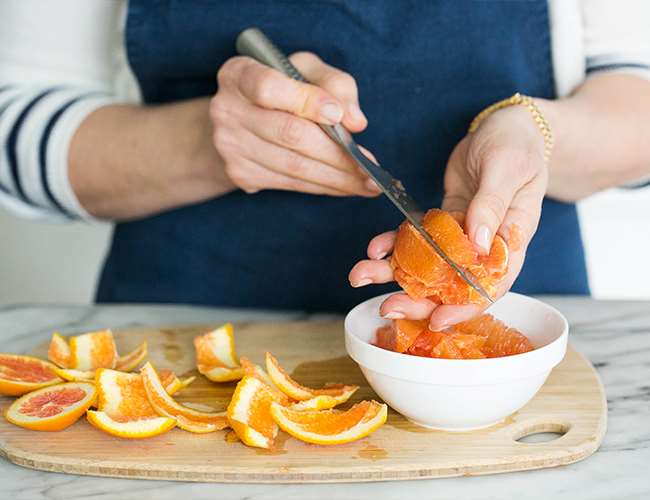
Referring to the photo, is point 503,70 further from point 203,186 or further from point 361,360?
point 361,360

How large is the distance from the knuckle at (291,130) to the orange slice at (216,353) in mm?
269

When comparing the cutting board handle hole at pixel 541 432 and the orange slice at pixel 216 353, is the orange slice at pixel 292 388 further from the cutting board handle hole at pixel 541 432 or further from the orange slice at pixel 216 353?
the cutting board handle hole at pixel 541 432

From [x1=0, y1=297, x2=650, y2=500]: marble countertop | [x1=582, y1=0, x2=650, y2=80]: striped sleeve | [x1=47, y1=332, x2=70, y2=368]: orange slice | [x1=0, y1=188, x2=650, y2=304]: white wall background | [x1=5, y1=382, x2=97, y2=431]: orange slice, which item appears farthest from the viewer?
[x1=0, y1=188, x2=650, y2=304]: white wall background

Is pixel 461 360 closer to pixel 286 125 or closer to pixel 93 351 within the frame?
pixel 286 125

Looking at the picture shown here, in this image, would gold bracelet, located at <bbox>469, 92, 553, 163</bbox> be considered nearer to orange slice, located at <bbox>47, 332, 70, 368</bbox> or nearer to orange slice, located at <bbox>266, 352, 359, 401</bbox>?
orange slice, located at <bbox>266, 352, 359, 401</bbox>

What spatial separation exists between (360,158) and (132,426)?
0.42m

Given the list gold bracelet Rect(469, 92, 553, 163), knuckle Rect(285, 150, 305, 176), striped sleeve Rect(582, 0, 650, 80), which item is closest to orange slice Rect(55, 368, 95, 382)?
knuckle Rect(285, 150, 305, 176)

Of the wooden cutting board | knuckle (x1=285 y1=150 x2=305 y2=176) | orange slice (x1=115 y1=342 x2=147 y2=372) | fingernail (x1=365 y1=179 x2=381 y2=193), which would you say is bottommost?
orange slice (x1=115 y1=342 x2=147 y2=372)

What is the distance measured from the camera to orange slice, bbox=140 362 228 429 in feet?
3.42

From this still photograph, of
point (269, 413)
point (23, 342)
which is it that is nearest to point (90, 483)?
point (269, 413)

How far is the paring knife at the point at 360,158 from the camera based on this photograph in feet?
3.29

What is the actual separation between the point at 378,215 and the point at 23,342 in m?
0.57

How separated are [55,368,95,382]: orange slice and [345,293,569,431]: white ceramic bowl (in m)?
0.34

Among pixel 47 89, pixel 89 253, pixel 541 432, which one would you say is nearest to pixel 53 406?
pixel 541 432
